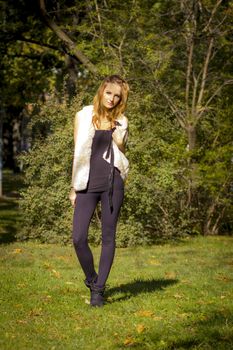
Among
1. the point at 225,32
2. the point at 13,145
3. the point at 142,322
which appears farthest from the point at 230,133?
the point at 13,145

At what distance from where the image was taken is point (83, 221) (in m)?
6.41

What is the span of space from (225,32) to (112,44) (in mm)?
2714

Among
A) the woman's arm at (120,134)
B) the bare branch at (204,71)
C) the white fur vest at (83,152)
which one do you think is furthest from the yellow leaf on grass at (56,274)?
the bare branch at (204,71)

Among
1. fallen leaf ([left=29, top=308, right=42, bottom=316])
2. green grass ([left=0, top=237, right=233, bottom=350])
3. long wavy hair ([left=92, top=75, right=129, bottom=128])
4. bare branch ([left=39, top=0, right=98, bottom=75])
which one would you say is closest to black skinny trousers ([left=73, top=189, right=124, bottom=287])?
green grass ([left=0, top=237, right=233, bottom=350])

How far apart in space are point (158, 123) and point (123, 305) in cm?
815

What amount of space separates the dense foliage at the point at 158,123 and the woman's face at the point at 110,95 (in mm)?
6767

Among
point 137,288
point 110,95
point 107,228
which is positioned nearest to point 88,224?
point 107,228

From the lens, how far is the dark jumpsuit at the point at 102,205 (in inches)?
253

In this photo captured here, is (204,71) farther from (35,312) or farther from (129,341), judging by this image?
(129,341)

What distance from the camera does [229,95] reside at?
15.9 m

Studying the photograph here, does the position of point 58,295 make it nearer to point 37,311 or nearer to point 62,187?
point 37,311

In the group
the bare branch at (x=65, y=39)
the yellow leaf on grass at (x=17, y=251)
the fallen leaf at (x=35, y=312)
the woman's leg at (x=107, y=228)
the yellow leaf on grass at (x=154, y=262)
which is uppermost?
the bare branch at (x=65, y=39)

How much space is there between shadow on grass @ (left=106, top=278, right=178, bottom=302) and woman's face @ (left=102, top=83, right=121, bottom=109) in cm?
199

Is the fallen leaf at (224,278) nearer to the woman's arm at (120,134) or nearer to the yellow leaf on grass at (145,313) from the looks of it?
the yellow leaf on grass at (145,313)
